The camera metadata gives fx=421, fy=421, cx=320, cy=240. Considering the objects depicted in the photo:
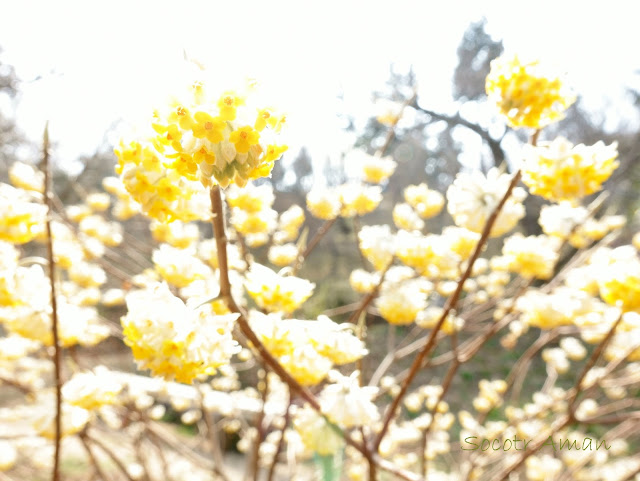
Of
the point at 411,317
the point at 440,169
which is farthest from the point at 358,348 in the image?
the point at 440,169

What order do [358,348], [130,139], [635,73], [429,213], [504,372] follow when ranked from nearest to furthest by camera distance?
[130,139] → [358,348] → [429,213] → [504,372] → [635,73]

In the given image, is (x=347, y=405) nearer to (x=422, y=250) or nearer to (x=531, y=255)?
(x=422, y=250)

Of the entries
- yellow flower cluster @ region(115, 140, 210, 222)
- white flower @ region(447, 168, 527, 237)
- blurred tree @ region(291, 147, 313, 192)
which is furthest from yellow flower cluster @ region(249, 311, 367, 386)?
blurred tree @ region(291, 147, 313, 192)

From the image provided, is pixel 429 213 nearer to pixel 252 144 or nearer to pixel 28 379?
pixel 252 144

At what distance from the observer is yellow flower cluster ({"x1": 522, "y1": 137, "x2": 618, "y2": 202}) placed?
3.05ft

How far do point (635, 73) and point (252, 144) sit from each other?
10.6 meters

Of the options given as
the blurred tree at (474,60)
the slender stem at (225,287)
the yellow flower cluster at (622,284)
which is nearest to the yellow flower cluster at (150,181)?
the slender stem at (225,287)

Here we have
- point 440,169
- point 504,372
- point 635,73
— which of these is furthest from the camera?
point 440,169

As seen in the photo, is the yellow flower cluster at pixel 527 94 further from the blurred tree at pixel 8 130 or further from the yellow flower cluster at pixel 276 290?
the blurred tree at pixel 8 130

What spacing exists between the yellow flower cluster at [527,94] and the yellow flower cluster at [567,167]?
A: 7cm

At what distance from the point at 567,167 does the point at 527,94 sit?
185 millimetres

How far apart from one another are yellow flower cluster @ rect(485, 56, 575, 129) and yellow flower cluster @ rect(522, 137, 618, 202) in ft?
0.23

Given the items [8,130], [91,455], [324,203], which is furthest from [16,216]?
[8,130]

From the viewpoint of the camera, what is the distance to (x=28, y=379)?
275cm
